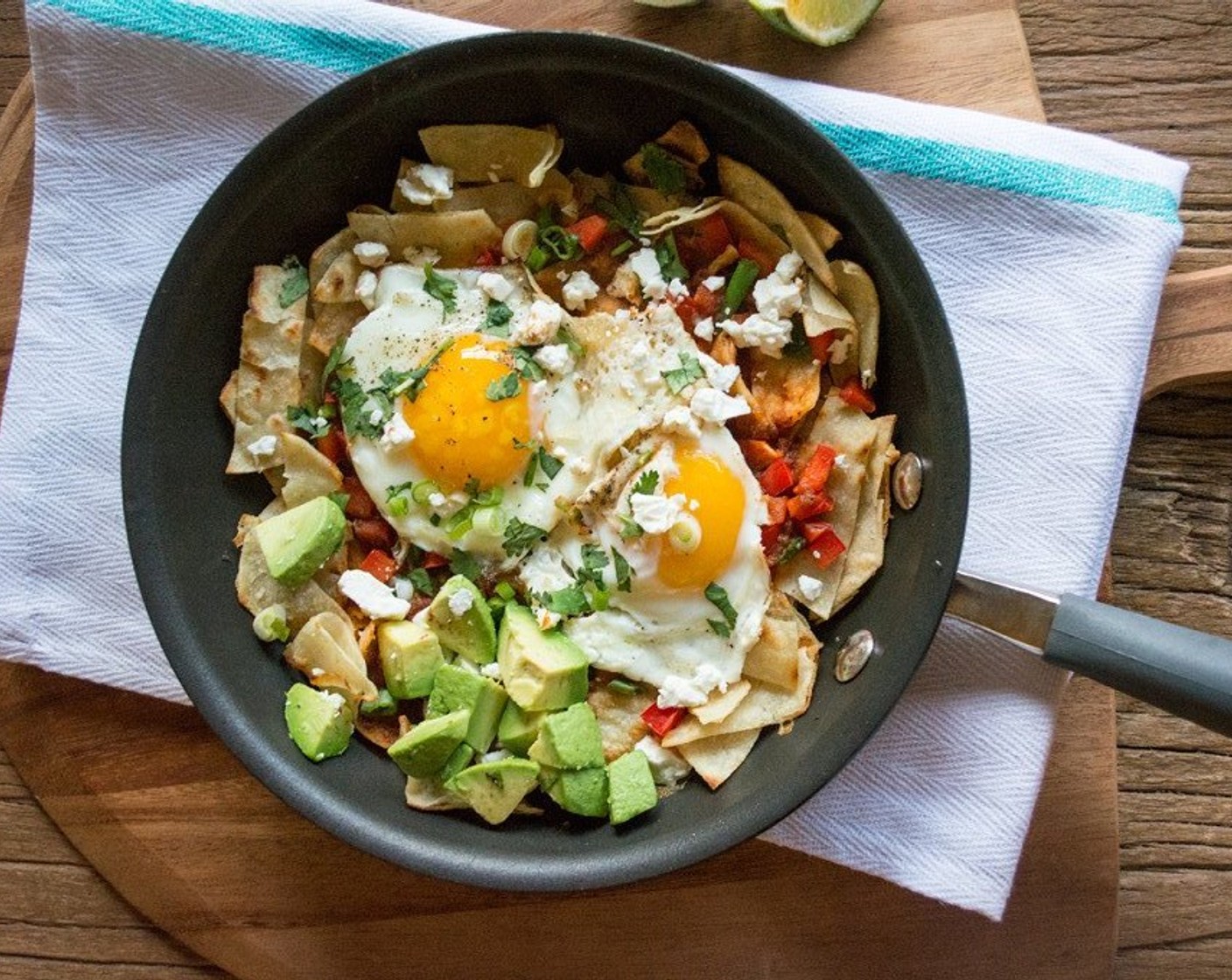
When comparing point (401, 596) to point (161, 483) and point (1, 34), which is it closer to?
point (161, 483)

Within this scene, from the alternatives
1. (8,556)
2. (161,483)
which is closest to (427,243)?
(161,483)

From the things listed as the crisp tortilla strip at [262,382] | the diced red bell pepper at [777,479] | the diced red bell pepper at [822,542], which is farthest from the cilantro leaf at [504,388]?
the diced red bell pepper at [822,542]

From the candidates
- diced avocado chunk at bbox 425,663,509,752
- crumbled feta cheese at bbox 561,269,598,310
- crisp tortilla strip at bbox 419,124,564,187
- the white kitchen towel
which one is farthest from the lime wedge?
diced avocado chunk at bbox 425,663,509,752

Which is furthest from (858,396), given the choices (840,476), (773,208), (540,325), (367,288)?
(367,288)

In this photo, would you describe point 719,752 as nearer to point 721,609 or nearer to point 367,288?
point 721,609

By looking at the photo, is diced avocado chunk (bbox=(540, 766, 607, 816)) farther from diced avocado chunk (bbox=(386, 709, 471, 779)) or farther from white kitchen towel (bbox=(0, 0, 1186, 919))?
white kitchen towel (bbox=(0, 0, 1186, 919))

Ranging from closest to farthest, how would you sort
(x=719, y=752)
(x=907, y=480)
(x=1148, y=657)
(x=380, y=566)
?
1. (x=1148, y=657)
2. (x=907, y=480)
3. (x=719, y=752)
4. (x=380, y=566)
